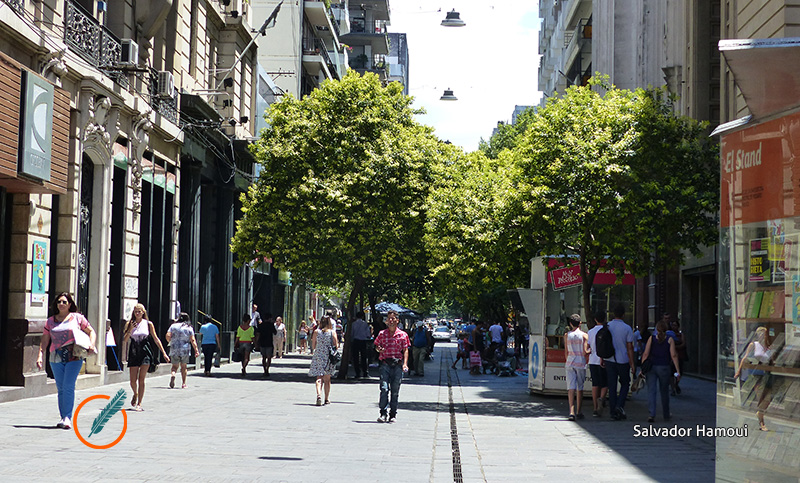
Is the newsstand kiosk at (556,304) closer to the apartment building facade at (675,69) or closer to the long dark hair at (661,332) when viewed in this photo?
the long dark hair at (661,332)

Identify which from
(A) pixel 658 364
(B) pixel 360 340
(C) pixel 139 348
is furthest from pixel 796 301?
(B) pixel 360 340

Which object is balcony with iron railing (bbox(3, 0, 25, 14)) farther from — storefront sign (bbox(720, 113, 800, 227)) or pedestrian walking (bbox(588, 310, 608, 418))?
storefront sign (bbox(720, 113, 800, 227))

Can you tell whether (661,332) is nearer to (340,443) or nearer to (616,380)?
(616,380)

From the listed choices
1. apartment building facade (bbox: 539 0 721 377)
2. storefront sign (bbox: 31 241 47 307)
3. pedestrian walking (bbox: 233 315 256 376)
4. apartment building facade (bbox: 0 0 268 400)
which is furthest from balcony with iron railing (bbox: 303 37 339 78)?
storefront sign (bbox: 31 241 47 307)

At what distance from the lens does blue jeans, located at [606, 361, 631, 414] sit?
1627 centimetres

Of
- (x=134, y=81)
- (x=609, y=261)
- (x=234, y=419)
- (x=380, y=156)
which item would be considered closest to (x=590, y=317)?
(x=609, y=261)

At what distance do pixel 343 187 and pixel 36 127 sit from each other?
10660 millimetres

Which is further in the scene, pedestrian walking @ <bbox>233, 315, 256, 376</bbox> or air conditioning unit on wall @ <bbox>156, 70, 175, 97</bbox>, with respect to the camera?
pedestrian walking @ <bbox>233, 315, 256, 376</bbox>

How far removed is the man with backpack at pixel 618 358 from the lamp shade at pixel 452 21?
107 ft

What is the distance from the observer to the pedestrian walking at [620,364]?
1628 cm

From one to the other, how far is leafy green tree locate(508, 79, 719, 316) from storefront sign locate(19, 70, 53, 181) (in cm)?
821

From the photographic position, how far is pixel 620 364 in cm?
1641

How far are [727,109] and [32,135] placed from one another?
15203 mm

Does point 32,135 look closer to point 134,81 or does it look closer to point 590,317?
point 134,81
